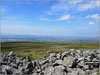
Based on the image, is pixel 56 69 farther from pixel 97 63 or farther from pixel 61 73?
pixel 97 63

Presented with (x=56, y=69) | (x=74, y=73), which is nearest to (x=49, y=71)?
(x=56, y=69)

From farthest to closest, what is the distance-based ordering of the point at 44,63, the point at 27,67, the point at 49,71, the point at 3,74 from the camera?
the point at 44,63, the point at 27,67, the point at 49,71, the point at 3,74

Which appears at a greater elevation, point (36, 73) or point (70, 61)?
point (70, 61)

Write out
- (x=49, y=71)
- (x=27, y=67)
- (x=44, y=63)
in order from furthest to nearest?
(x=44, y=63) → (x=27, y=67) → (x=49, y=71)

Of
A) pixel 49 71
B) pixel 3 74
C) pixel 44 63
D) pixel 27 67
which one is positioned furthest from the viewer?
pixel 44 63

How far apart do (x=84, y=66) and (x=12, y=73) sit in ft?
44.2

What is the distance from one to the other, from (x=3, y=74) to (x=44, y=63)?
9454 millimetres

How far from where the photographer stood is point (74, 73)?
22.0 metres

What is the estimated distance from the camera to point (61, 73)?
22.2 m

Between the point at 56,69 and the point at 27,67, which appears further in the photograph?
the point at 27,67

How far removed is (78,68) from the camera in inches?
952

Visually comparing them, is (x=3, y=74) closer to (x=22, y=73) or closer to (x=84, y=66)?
(x=22, y=73)

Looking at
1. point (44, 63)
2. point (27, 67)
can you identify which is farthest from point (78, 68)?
point (27, 67)

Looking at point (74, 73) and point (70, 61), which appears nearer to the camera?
point (74, 73)
